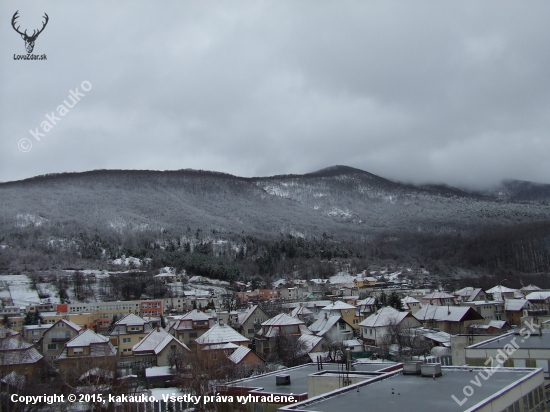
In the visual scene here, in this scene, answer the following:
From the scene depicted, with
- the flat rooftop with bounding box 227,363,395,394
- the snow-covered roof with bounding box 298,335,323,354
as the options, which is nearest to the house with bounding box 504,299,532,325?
the snow-covered roof with bounding box 298,335,323,354

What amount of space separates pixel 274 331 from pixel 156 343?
10.2m

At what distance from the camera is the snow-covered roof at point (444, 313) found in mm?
48722

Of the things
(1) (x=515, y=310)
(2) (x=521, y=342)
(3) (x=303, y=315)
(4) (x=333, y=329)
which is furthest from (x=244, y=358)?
(1) (x=515, y=310)

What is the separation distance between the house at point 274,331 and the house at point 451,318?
1388 centimetres

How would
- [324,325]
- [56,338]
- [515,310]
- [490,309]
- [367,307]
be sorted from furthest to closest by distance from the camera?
[367,307]
[490,309]
[515,310]
[324,325]
[56,338]

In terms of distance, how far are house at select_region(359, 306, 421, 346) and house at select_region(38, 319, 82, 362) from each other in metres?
26.9

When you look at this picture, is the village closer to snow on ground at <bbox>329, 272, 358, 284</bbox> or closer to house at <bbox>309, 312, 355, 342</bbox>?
house at <bbox>309, 312, 355, 342</bbox>

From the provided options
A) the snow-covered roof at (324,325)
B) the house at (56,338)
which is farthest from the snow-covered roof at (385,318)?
the house at (56,338)

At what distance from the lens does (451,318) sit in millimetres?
48938

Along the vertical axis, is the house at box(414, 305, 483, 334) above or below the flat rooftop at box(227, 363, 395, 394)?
below

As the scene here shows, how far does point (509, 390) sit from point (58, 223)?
17380 cm

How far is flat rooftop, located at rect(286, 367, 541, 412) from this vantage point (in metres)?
11.6

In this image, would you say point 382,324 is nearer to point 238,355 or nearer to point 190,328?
point 238,355

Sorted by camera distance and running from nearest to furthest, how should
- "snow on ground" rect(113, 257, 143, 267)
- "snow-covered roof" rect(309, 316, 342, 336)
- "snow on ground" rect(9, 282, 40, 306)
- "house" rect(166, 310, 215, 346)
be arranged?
"snow-covered roof" rect(309, 316, 342, 336), "house" rect(166, 310, 215, 346), "snow on ground" rect(9, 282, 40, 306), "snow on ground" rect(113, 257, 143, 267)
